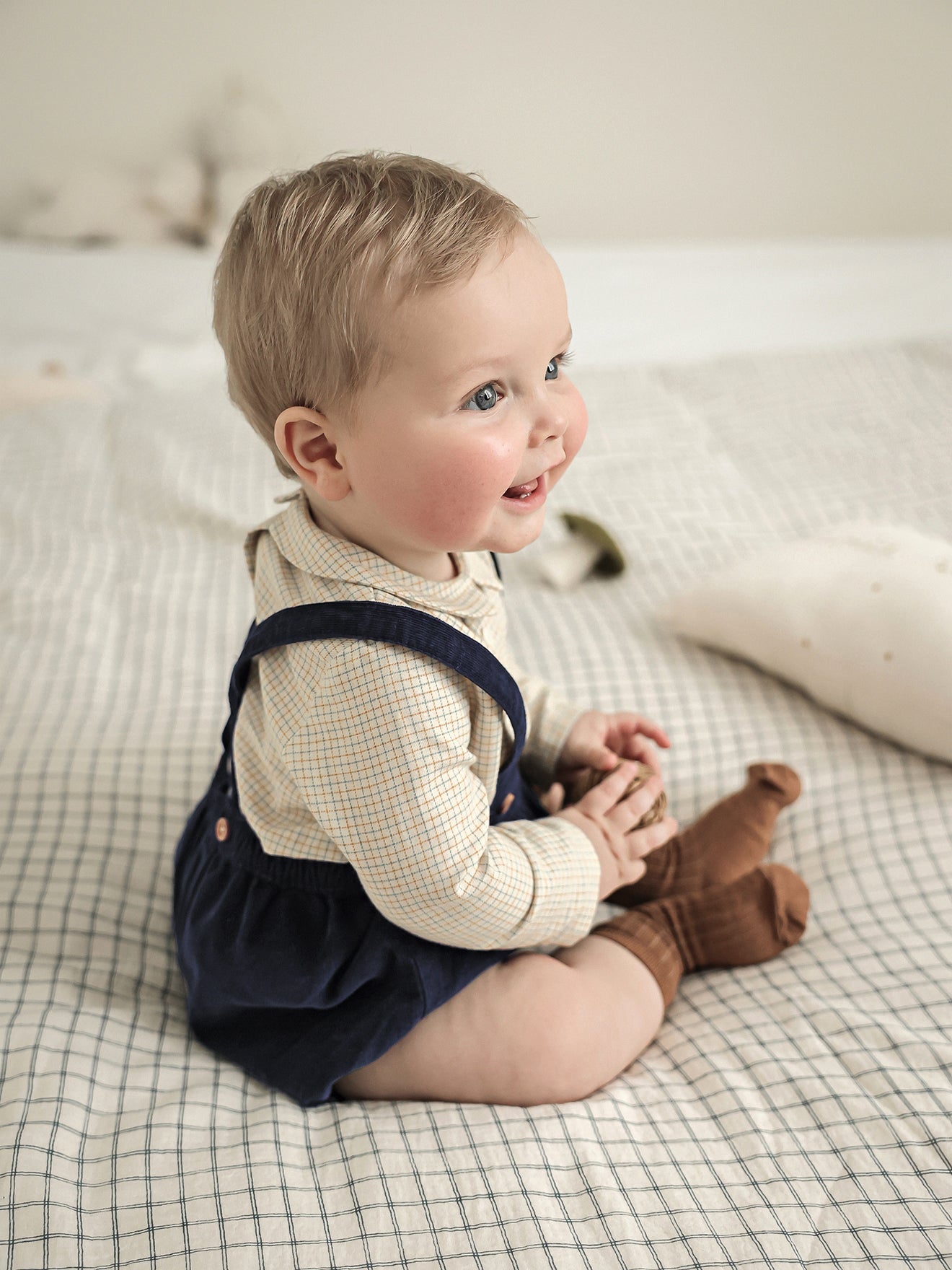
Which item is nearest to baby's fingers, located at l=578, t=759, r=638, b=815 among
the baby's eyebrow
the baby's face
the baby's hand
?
the baby's hand

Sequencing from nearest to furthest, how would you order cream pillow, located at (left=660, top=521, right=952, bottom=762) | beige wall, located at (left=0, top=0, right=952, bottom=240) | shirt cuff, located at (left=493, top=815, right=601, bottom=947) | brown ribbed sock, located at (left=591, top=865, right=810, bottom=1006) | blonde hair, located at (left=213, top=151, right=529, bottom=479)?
blonde hair, located at (left=213, top=151, right=529, bottom=479), shirt cuff, located at (left=493, top=815, right=601, bottom=947), brown ribbed sock, located at (left=591, top=865, right=810, bottom=1006), cream pillow, located at (left=660, top=521, right=952, bottom=762), beige wall, located at (left=0, top=0, right=952, bottom=240)

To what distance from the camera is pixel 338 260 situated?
0.58 meters

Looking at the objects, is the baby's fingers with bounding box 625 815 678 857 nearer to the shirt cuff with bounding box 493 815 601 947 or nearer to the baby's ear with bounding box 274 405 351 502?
the shirt cuff with bounding box 493 815 601 947

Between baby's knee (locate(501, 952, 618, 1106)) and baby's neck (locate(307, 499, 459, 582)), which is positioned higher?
baby's neck (locate(307, 499, 459, 582))

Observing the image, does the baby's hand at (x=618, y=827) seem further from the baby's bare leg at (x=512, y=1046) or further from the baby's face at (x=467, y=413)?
the baby's face at (x=467, y=413)

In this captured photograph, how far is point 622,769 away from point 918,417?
3.33 ft

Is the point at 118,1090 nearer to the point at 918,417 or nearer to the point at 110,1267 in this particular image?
the point at 110,1267

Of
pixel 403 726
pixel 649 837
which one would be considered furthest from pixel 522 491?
pixel 649 837

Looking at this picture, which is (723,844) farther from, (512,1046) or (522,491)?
(522,491)

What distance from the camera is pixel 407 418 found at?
0.60 metres

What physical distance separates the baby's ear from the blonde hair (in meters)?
0.01

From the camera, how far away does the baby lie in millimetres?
593

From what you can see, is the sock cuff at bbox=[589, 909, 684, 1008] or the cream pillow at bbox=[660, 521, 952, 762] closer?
the sock cuff at bbox=[589, 909, 684, 1008]

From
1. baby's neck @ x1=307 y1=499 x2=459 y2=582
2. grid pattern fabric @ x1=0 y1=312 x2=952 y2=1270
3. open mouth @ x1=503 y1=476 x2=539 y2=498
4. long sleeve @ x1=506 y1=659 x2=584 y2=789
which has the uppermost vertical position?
open mouth @ x1=503 y1=476 x2=539 y2=498
